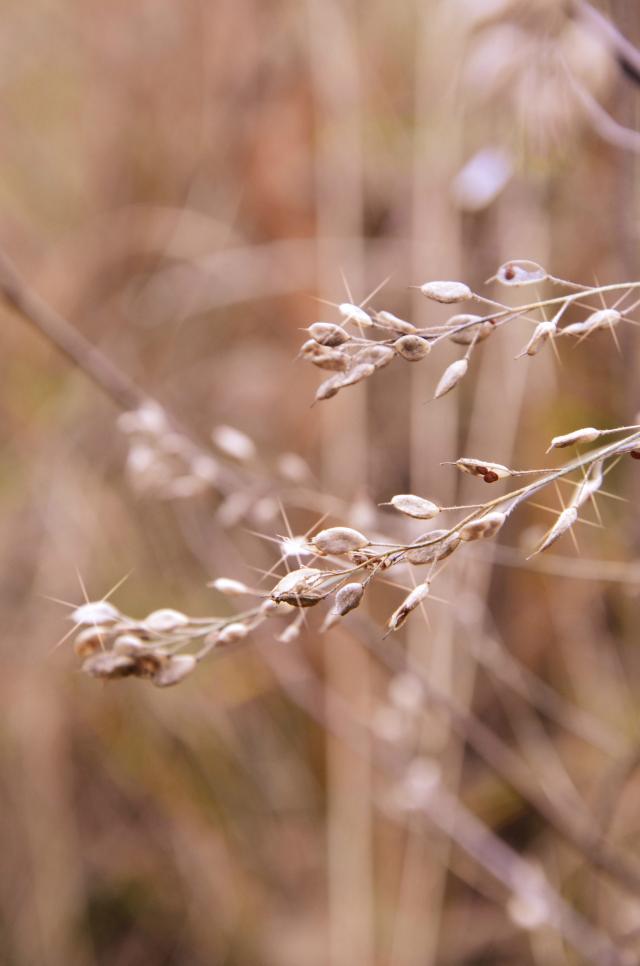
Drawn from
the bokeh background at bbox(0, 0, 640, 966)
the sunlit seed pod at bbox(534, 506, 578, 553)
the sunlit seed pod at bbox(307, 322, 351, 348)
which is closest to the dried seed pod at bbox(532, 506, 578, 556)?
the sunlit seed pod at bbox(534, 506, 578, 553)

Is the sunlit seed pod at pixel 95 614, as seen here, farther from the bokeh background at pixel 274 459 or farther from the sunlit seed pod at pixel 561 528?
the bokeh background at pixel 274 459

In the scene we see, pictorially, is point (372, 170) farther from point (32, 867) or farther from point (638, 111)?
point (32, 867)

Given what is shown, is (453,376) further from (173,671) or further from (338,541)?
(173,671)

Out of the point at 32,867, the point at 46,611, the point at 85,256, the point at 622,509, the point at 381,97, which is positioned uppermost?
the point at 381,97

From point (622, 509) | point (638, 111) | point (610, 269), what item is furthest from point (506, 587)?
point (638, 111)

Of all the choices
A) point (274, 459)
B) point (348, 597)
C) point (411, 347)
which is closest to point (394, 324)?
point (411, 347)
